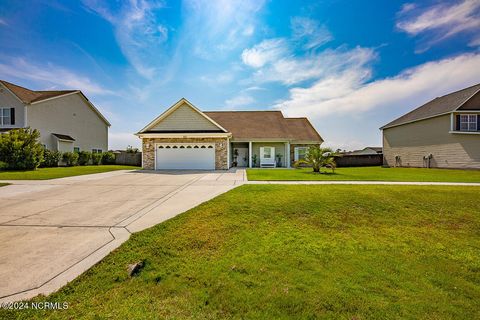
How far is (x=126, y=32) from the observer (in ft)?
42.0

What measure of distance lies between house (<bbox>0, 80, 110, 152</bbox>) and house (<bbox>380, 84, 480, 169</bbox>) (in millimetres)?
38902

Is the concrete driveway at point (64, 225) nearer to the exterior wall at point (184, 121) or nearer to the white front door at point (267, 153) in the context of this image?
the exterior wall at point (184, 121)

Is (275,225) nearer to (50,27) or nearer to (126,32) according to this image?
(126,32)

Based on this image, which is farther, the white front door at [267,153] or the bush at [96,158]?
the bush at [96,158]

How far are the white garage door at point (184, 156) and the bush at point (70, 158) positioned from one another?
10.9 m

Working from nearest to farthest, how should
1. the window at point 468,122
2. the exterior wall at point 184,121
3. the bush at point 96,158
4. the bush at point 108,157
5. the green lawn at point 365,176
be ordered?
the green lawn at point 365,176 < the exterior wall at point 184,121 < the window at point 468,122 < the bush at point 96,158 < the bush at point 108,157

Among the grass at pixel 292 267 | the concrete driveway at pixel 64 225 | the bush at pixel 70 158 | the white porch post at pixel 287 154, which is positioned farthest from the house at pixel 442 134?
the bush at pixel 70 158

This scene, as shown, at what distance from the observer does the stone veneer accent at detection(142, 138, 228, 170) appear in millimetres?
18852

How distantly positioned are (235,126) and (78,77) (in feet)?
46.7

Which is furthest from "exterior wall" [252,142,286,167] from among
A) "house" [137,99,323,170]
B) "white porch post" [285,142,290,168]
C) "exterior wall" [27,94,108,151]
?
"exterior wall" [27,94,108,151]

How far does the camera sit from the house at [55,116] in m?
21.4

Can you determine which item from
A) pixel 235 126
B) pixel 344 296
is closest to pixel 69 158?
pixel 235 126

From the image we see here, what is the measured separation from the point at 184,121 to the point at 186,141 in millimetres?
1990

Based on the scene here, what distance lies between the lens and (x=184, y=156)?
19.1 m
